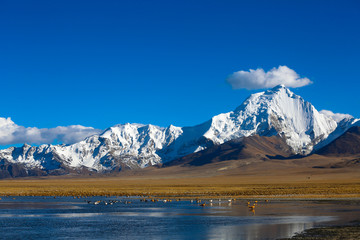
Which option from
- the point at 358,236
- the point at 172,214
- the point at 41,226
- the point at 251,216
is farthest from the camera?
the point at 172,214

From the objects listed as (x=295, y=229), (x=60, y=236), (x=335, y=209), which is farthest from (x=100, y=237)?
(x=335, y=209)

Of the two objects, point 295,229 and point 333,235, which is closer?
point 333,235

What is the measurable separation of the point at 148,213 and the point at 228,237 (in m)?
19.6

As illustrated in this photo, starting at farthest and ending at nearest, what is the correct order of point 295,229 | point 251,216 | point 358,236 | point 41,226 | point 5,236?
point 251,216
point 41,226
point 295,229
point 5,236
point 358,236

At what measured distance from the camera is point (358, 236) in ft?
103

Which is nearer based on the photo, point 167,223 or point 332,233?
point 332,233

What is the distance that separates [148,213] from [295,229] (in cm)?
1891

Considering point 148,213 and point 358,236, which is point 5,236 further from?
point 358,236

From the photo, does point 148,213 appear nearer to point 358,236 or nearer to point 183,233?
point 183,233

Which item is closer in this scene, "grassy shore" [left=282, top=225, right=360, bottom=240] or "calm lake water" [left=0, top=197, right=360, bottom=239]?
"grassy shore" [left=282, top=225, right=360, bottom=240]

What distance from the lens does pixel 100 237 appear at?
3334 cm

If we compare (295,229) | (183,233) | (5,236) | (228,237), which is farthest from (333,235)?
(5,236)

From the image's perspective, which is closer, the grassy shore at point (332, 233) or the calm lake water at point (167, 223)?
the grassy shore at point (332, 233)

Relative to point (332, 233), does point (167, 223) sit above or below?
above
